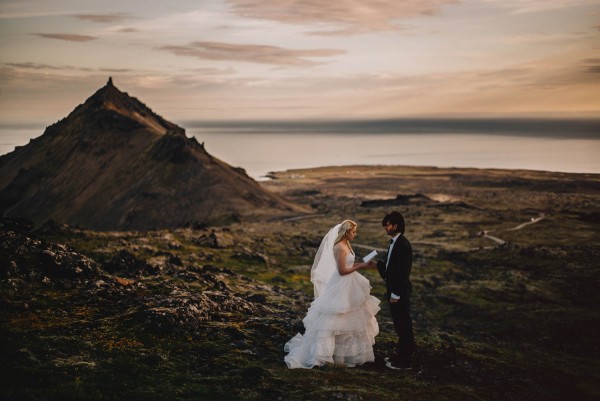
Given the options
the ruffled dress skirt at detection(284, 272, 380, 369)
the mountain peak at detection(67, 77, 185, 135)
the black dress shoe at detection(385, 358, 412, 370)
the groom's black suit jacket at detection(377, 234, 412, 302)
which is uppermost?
the mountain peak at detection(67, 77, 185, 135)

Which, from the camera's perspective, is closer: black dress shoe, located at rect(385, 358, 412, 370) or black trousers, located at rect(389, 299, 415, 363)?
black trousers, located at rect(389, 299, 415, 363)

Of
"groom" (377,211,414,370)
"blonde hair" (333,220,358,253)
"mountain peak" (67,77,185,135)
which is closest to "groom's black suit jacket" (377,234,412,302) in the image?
"groom" (377,211,414,370)

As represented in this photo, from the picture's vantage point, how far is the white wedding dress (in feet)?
54.7

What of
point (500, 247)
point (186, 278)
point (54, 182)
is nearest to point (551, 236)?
point (500, 247)

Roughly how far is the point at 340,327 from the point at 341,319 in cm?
25

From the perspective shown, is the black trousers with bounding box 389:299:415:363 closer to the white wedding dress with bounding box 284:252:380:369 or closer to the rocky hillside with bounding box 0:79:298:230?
the white wedding dress with bounding box 284:252:380:369

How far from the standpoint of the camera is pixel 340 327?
16.7m

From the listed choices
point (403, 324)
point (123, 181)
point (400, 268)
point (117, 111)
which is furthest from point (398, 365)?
point (117, 111)

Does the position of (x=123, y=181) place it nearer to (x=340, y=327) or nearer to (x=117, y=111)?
(x=117, y=111)

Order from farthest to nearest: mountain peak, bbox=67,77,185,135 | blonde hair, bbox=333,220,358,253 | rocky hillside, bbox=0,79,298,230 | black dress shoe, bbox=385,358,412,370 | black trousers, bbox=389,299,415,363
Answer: mountain peak, bbox=67,77,185,135, rocky hillside, bbox=0,79,298,230, black dress shoe, bbox=385,358,412,370, black trousers, bbox=389,299,415,363, blonde hair, bbox=333,220,358,253

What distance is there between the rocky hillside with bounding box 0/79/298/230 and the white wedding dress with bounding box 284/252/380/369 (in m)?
84.8

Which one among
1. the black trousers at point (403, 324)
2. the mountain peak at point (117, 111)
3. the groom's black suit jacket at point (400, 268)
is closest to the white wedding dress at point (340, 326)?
the black trousers at point (403, 324)

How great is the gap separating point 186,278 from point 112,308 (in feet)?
38.3

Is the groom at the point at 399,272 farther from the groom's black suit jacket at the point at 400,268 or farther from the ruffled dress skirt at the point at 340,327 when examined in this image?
the ruffled dress skirt at the point at 340,327
